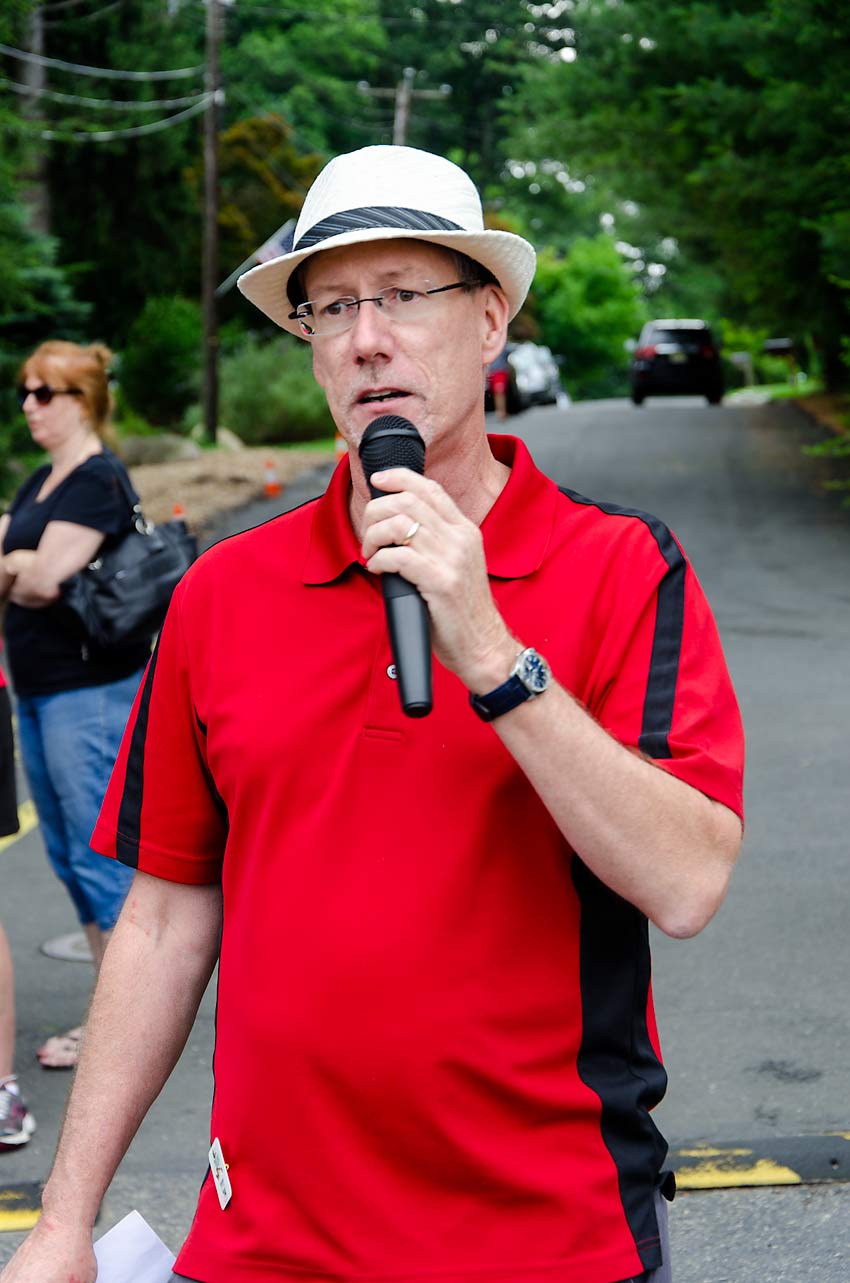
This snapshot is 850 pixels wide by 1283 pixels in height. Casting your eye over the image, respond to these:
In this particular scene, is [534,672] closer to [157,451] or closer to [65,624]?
[65,624]

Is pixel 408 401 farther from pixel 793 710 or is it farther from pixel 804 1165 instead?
pixel 793 710

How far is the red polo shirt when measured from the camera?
200 centimetres

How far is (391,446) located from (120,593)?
3.38m

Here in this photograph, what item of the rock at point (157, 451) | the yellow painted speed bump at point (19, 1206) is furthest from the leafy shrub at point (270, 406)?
the yellow painted speed bump at point (19, 1206)

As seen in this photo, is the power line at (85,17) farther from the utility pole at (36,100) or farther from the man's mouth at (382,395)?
the man's mouth at (382,395)

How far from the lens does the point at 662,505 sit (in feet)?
65.5

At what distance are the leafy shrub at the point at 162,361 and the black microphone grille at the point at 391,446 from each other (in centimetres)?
3378

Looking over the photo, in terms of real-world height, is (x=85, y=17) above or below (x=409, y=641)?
below

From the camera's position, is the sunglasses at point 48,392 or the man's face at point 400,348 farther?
the sunglasses at point 48,392

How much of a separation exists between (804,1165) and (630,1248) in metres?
2.66

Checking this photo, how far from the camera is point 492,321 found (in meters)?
2.46

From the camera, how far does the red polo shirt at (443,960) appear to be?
2004 mm

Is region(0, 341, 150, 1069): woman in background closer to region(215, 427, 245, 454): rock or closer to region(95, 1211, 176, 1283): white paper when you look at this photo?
region(95, 1211, 176, 1283): white paper

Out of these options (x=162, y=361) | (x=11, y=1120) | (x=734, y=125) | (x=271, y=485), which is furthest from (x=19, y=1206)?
(x=162, y=361)
